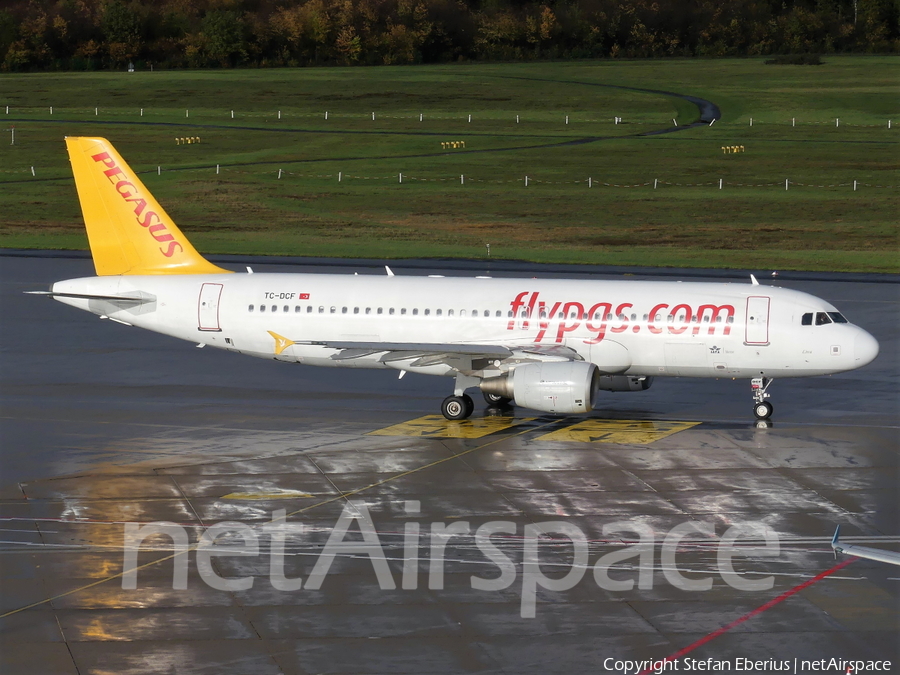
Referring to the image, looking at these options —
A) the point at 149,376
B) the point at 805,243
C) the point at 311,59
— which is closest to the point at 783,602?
the point at 149,376

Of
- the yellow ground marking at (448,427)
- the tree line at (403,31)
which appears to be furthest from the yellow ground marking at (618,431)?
the tree line at (403,31)

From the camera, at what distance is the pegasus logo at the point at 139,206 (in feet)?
154

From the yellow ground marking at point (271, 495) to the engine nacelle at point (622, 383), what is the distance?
43.4 feet

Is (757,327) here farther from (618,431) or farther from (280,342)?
(280,342)

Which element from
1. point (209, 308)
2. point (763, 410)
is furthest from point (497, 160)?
point (763, 410)

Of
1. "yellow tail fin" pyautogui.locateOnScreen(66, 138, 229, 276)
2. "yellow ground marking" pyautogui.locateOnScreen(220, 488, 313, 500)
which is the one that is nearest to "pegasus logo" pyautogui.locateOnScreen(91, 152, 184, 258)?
"yellow tail fin" pyautogui.locateOnScreen(66, 138, 229, 276)

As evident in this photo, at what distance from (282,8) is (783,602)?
176m

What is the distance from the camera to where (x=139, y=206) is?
47.1 metres

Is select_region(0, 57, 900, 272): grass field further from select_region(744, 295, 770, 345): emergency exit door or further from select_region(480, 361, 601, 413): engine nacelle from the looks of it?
select_region(480, 361, 601, 413): engine nacelle

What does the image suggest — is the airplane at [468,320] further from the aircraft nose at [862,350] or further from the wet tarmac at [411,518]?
the wet tarmac at [411,518]

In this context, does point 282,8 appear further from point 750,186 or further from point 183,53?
point 750,186

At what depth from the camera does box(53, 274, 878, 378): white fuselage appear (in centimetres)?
4191

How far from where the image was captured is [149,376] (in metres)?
49.3

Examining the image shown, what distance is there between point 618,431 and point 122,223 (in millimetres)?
19475
